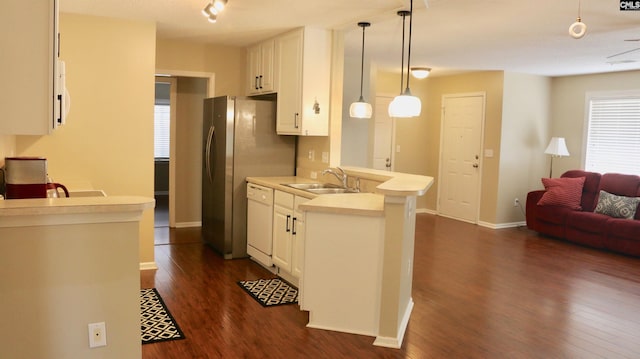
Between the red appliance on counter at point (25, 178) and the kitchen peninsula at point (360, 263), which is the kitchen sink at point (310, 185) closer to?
the kitchen peninsula at point (360, 263)

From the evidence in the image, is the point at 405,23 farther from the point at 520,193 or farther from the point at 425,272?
the point at 520,193

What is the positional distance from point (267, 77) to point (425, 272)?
261 centimetres

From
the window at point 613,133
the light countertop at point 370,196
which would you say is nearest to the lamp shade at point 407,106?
the light countertop at point 370,196

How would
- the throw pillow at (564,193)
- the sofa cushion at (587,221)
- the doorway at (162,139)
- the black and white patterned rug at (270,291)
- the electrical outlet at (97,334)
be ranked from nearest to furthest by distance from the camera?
the electrical outlet at (97,334), the black and white patterned rug at (270,291), the sofa cushion at (587,221), the throw pillow at (564,193), the doorway at (162,139)

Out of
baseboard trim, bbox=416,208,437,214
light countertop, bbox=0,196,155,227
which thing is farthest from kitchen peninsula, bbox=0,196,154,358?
baseboard trim, bbox=416,208,437,214

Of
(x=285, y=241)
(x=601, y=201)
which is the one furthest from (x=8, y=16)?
(x=601, y=201)

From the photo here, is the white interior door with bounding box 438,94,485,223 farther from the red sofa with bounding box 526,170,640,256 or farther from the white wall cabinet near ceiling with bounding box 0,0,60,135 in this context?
the white wall cabinet near ceiling with bounding box 0,0,60,135

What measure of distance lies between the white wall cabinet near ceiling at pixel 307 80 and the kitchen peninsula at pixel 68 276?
271 centimetres

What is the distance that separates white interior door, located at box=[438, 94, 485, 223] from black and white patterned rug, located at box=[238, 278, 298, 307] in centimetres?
442

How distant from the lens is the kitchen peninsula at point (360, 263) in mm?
3293

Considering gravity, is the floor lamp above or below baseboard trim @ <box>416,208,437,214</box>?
above

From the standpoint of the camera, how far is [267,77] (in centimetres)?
557

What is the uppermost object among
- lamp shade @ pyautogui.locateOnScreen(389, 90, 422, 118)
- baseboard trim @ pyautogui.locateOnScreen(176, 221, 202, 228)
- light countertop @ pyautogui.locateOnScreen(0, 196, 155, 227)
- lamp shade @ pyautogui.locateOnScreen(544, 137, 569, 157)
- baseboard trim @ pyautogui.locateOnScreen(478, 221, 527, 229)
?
lamp shade @ pyautogui.locateOnScreen(389, 90, 422, 118)

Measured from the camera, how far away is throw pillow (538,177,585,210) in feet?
23.0
